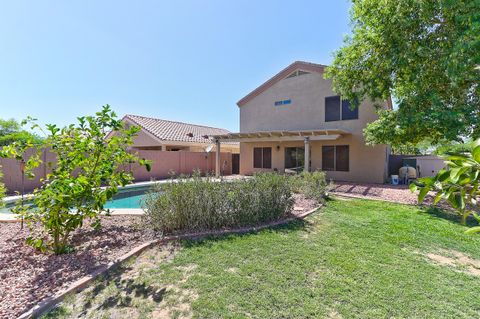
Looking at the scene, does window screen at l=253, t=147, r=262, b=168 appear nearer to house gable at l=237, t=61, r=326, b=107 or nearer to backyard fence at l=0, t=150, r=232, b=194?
backyard fence at l=0, t=150, r=232, b=194

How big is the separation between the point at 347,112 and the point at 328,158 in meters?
3.47

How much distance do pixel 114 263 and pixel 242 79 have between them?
20701 mm

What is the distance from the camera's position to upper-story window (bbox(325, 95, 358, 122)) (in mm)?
16500

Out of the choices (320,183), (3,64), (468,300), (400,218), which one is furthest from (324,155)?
(3,64)

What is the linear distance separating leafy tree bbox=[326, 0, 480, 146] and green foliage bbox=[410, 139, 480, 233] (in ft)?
32.6

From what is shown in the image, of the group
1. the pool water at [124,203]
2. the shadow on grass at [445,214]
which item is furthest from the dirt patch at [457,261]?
the pool water at [124,203]

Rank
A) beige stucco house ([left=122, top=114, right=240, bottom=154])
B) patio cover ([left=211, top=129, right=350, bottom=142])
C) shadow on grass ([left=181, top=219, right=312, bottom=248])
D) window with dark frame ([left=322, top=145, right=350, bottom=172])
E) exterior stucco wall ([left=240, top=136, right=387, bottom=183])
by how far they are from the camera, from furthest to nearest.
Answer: beige stucco house ([left=122, top=114, right=240, bottom=154]) < window with dark frame ([left=322, top=145, right=350, bottom=172]) < exterior stucco wall ([left=240, top=136, right=387, bottom=183]) < patio cover ([left=211, top=129, right=350, bottom=142]) < shadow on grass ([left=181, top=219, right=312, bottom=248])

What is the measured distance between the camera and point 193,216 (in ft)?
20.2

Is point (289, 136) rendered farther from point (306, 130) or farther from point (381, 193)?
point (381, 193)

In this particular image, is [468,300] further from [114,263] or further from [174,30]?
[174,30]

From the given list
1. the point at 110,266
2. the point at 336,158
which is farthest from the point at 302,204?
the point at 336,158

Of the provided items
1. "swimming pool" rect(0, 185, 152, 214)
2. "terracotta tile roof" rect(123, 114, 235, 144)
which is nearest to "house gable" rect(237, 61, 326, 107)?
"terracotta tile roof" rect(123, 114, 235, 144)

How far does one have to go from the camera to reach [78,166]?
197 inches

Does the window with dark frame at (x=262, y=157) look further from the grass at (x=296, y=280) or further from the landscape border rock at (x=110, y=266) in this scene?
the grass at (x=296, y=280)
